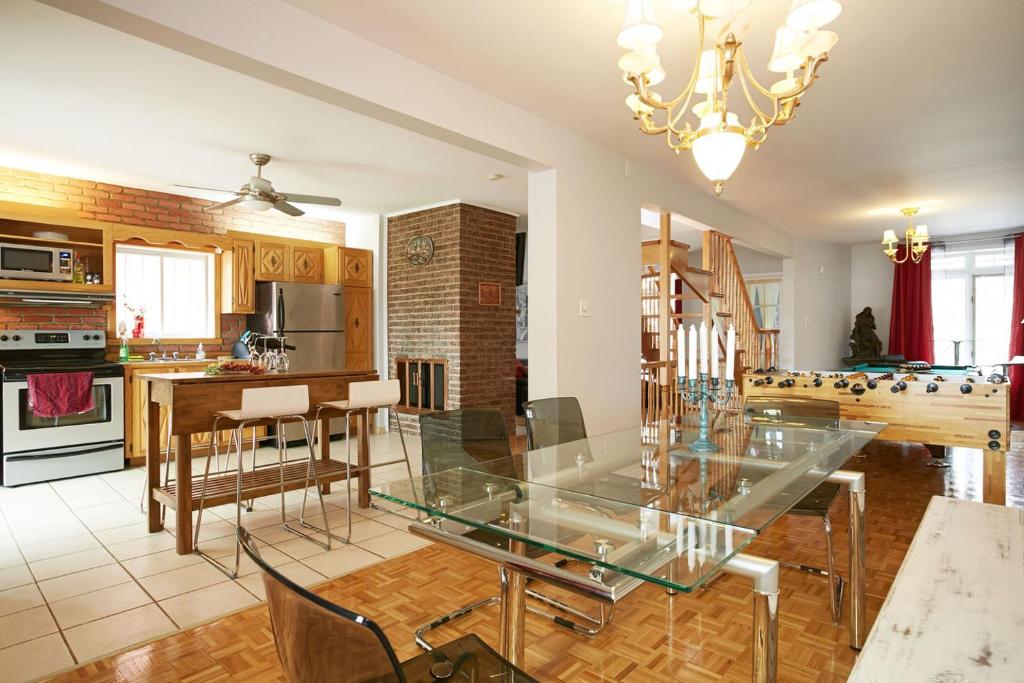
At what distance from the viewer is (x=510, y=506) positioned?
145 cm

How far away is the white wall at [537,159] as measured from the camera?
2.18 m

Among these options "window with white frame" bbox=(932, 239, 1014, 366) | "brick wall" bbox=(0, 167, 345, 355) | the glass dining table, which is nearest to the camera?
the glass dining table

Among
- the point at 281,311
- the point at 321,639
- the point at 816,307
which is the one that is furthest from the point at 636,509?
the point at 816,307

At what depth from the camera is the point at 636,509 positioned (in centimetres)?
140

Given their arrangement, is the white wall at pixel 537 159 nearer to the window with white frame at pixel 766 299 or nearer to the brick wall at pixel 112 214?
the brick wall at pixel 112 214

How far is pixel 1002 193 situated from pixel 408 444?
6663mm

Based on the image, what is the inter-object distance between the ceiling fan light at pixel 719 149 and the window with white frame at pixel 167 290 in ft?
18.0

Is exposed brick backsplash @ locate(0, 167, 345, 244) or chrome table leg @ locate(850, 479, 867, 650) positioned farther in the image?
exposed brick backsplash @ locate(0, 167, 345, 244)

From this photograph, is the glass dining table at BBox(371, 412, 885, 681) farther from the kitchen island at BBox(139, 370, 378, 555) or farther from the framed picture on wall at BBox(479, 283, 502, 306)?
the framed picture on wall at BBox(479, 283, 502, 306)

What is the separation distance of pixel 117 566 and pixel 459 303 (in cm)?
370

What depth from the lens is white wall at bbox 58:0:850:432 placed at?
85.7 inches

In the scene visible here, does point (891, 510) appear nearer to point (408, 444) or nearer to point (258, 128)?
point (408, 444)

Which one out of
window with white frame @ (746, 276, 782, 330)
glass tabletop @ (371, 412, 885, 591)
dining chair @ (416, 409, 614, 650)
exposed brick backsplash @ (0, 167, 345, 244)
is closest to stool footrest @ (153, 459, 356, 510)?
dining chair @ (416, 409, 614, 650)

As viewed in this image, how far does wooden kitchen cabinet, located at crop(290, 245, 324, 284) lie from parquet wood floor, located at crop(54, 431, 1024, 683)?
429 centimetres
